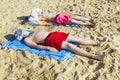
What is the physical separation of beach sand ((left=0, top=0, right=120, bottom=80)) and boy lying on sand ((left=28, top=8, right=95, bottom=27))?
0.56 ft

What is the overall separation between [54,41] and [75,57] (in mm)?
528

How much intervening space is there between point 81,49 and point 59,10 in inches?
101

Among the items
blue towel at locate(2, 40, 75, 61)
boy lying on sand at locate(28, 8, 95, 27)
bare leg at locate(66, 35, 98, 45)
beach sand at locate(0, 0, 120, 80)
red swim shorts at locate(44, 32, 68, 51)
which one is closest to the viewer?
beach sand at locate(0, 0, 120, 80)

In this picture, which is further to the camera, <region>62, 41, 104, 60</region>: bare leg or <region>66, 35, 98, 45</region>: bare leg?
<region>66, 35, 98, 45</region>: bare leg

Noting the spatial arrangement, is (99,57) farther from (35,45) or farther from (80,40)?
(35,45)

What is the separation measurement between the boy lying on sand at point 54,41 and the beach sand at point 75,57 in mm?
113

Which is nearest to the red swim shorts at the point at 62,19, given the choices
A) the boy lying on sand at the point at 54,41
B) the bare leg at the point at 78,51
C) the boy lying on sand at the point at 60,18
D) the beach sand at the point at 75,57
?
the boy lying on sand at the point at 60,18

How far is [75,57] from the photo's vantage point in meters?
5.60

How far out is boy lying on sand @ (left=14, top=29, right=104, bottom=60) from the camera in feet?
18.6

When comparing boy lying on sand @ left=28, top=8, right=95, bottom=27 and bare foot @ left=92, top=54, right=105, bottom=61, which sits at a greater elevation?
boy lying on sand @ left=28, top=8, right=95, bottom=27

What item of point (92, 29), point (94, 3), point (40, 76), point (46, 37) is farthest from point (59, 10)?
point (40, 76)

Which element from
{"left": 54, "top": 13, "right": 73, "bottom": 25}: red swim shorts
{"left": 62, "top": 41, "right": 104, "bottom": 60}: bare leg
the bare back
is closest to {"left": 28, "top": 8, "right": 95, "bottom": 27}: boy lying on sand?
{"left": 54, "top": 13, "right": 73, "bottom": 25}: red swim shorts

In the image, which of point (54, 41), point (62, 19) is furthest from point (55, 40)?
point (62, 19)

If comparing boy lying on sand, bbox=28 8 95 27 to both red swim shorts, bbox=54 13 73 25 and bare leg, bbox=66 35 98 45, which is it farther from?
bare leg, bbox=66 35 98 45
